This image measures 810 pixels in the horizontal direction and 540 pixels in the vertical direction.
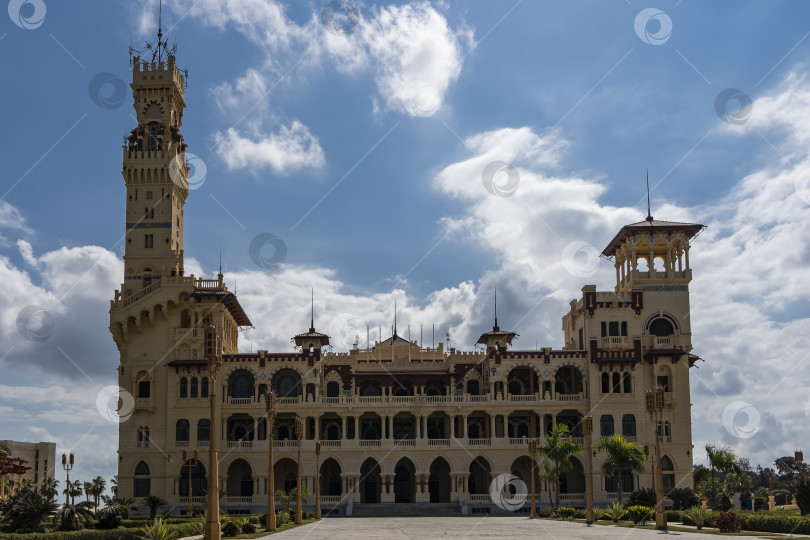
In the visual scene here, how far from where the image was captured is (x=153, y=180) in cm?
9044

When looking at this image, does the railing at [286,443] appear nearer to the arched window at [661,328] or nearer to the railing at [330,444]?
the railing at [330,444]

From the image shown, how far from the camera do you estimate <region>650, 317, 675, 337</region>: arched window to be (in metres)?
88.2

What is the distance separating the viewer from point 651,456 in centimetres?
8331

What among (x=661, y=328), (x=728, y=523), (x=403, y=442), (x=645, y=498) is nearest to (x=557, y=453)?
(x=645, y=498)

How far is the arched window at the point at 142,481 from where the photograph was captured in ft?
276

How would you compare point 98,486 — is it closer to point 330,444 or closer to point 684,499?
point 330,444

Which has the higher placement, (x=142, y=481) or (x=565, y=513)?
(x=142, y=481)

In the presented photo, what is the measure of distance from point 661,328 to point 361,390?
28344mm

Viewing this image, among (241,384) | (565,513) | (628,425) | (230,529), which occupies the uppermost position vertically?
(241,384)

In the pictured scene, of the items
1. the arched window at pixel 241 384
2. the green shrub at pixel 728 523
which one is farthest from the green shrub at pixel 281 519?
the arched window at pixel 241 384

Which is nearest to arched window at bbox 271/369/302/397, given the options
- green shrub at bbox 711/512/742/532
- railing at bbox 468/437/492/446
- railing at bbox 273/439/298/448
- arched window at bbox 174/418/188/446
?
railing at bbox 273/439/298/448

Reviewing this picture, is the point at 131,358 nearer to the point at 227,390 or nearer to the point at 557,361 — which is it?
the point at 227,390

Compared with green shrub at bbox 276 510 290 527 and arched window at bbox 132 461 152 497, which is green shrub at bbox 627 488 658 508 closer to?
green shrub at bbox 276 510 290 527

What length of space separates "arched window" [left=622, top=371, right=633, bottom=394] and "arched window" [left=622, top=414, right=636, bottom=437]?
2203mm
